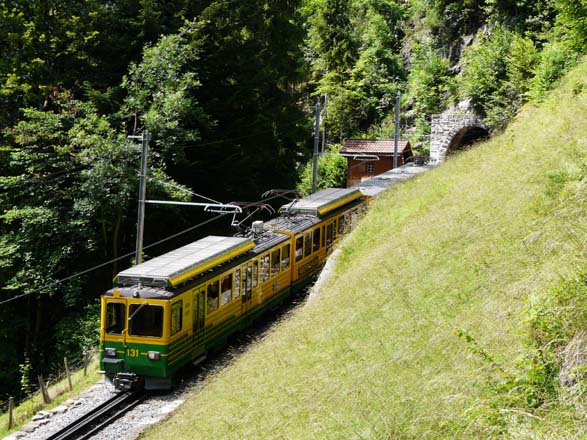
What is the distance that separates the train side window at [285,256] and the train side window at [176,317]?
545 centimetres

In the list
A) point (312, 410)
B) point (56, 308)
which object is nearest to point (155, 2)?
point (56, 308)

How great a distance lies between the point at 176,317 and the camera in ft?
48.6

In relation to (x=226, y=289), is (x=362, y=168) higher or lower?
lower

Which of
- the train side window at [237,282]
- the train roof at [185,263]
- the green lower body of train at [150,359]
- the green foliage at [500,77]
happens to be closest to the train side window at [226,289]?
the train side window at [237,282]

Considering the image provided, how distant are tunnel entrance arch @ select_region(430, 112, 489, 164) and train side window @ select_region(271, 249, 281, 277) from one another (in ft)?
57.3

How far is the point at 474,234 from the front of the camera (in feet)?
42.5

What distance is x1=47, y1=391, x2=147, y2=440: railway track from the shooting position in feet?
43.3

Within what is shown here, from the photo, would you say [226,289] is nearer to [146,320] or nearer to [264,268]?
[264,268]

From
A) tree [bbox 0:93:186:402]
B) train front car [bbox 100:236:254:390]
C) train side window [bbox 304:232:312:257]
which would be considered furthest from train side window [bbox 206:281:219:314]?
tree [bbox 0:93:186:402]

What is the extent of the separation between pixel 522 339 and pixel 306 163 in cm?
3885

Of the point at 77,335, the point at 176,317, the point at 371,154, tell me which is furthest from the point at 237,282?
the point at 371,154

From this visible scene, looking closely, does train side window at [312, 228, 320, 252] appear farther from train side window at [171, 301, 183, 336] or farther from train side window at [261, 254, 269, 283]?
train side window at [171, 301, 183, 336]

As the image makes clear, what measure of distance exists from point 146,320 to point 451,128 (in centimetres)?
2467

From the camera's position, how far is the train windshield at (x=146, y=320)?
14578 mm
